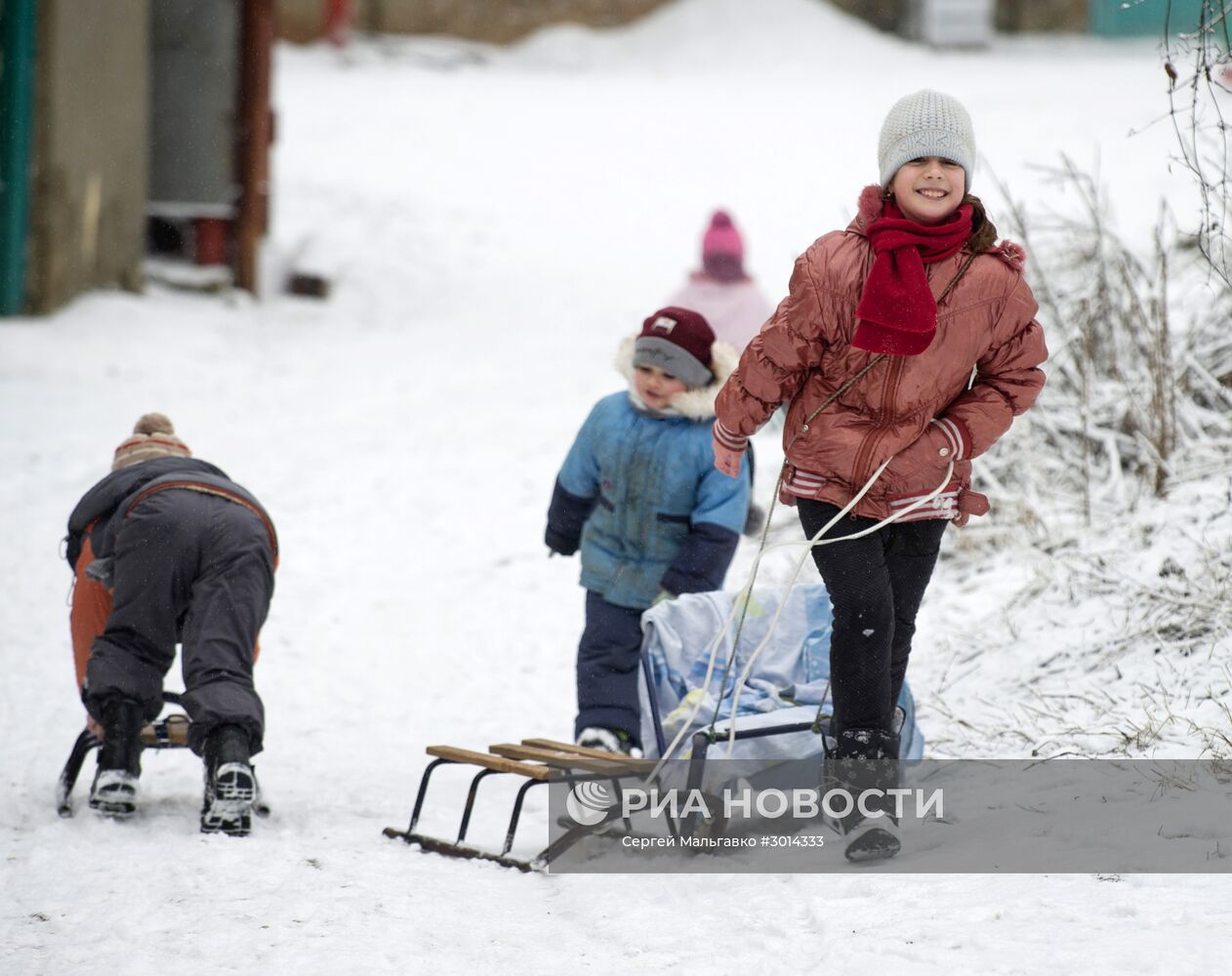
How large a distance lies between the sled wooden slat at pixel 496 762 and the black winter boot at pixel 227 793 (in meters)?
0.50

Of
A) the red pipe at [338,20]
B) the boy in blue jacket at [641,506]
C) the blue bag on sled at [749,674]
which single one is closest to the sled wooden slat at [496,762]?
the blue bag on sled at [749,674]

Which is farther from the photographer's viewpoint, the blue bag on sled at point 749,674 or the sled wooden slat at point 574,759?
the blue bag on sled at point 749,674

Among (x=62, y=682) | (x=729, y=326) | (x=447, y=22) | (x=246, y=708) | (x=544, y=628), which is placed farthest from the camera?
(x=447, y=22)

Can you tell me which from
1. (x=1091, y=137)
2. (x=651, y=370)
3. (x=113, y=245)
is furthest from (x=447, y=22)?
(x=651, y=370)

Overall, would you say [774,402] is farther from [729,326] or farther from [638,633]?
[729,326]

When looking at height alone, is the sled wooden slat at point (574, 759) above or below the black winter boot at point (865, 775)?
below

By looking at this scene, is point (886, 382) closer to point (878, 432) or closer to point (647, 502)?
point (878, 432)

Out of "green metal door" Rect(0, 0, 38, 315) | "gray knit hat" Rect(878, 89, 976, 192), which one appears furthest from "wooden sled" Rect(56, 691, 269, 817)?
"green metal door" Rect(0, 0, 38, 315)

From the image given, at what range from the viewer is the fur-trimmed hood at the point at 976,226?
3438 mm

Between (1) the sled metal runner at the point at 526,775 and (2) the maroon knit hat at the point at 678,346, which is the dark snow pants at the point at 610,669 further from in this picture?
(2) the maroon knit hat at the point at 678,346

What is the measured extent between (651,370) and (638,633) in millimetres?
830

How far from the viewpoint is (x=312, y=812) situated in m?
4.46

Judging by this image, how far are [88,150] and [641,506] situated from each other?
8819 millimetres

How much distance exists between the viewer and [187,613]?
4340mm
